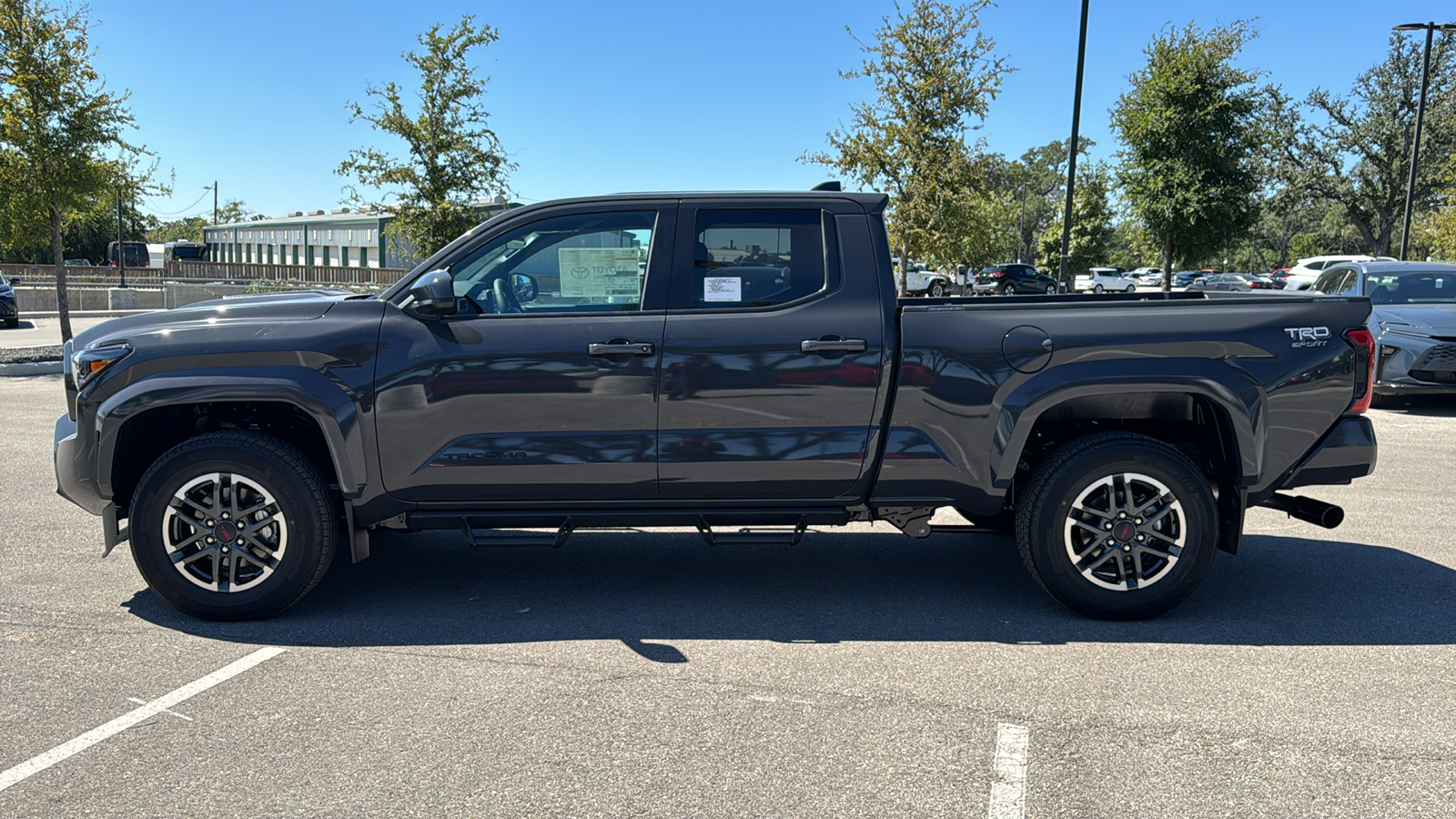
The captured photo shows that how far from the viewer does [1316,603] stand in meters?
5.23

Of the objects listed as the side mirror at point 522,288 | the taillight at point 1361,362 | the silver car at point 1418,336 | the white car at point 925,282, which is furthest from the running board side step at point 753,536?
the white car at point 925,282

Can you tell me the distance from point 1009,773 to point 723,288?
244cm

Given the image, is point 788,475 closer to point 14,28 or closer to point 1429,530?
point 1429,530

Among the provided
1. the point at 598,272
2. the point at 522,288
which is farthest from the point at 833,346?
the point at 522,288

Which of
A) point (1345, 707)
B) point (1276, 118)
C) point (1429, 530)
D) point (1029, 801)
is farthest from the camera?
point (1276, 118)

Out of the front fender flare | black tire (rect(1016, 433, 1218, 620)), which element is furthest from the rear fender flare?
the front fender flare

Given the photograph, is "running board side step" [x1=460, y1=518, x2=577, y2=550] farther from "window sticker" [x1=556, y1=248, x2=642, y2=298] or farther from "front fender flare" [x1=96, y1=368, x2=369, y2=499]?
"window sticker" [x1=556, y1=248, x2=642, y2=298]

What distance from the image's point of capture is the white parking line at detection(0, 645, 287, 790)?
11.3ft

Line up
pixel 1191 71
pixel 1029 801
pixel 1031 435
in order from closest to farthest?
pixel 1029 801
pixel 1031 435
pixel 1191 71

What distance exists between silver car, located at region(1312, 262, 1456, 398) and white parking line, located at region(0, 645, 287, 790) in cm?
1146

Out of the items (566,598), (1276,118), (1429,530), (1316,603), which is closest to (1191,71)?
(1429,530)

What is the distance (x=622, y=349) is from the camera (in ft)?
15.6

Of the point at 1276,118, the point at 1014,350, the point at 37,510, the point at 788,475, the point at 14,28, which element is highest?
the point at 1276,118

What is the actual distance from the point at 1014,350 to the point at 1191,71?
21.6 meters
